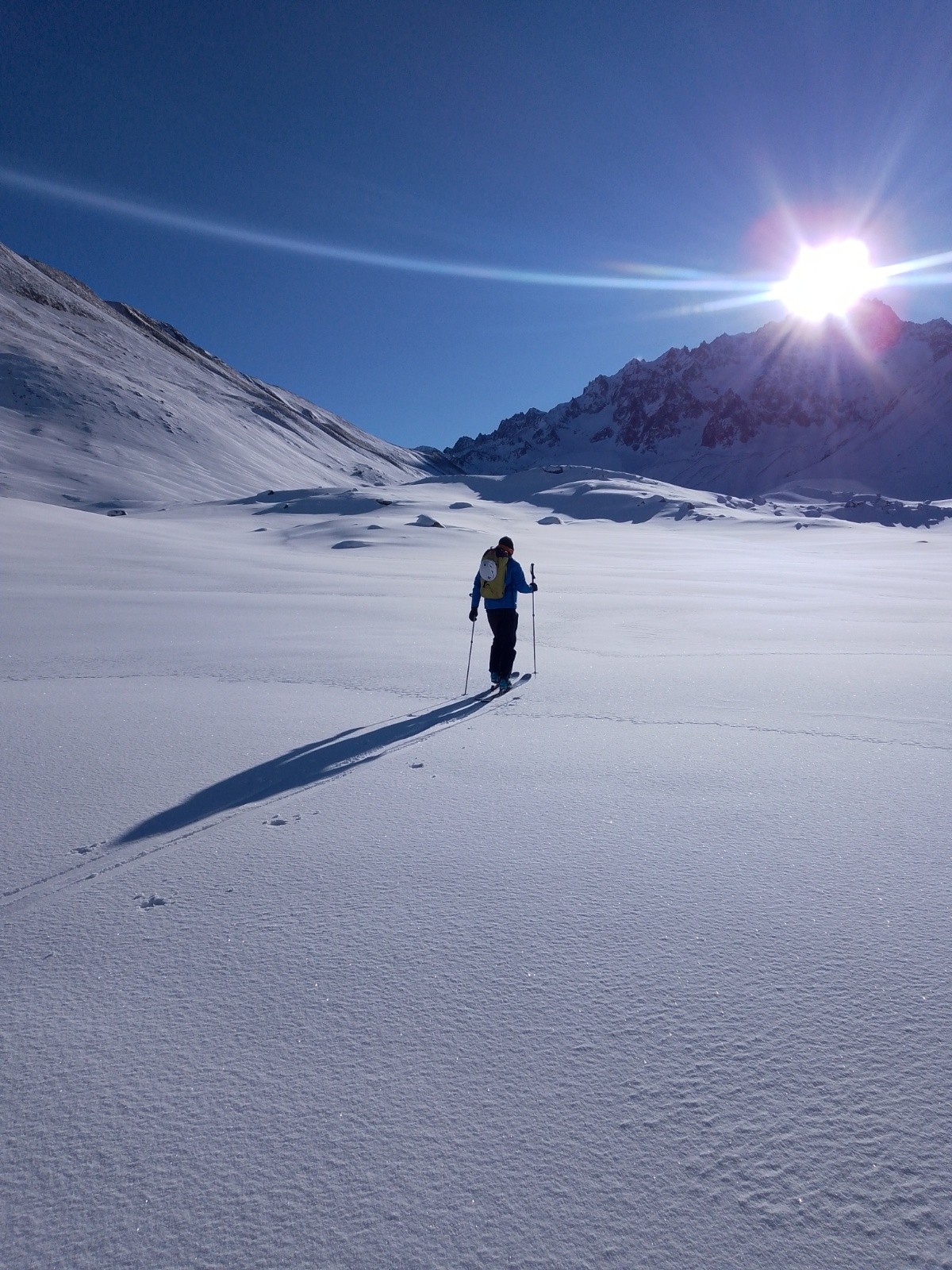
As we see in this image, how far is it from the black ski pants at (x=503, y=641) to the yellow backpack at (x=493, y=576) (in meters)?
0.20

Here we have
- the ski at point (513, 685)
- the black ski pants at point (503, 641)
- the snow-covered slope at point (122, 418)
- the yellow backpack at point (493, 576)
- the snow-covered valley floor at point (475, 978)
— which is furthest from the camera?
the snow-covered slope at point (122, 418)

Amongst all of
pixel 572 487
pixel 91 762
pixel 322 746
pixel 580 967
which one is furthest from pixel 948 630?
pixel 572 487

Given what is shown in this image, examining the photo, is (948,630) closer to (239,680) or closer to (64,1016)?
(239,680)

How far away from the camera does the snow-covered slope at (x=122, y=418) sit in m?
72.3

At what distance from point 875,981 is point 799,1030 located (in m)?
0.47

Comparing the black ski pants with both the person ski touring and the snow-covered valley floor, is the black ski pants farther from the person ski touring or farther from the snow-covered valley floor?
the snow-covered valley floor

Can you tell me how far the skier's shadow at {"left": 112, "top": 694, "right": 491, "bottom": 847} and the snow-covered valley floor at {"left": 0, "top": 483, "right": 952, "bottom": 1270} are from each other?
0.04m

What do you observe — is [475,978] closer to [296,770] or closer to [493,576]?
[296,770]

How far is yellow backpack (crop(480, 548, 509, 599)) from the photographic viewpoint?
810cm

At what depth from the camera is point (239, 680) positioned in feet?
25.0

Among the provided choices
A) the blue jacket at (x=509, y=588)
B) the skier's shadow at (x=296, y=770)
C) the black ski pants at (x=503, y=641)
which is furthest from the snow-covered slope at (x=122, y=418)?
the skier's shadow at (x=296, y=770)

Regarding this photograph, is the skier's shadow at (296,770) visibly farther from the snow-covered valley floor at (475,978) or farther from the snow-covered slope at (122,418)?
the snow-covered slope at (122,418)

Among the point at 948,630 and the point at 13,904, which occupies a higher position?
the point at 948,630

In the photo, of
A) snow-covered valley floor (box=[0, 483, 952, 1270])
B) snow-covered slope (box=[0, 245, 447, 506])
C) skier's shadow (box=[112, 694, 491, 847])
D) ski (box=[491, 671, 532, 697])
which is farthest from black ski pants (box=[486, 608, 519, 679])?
snow-covered slope (box=[0, 245, 447, 506])
